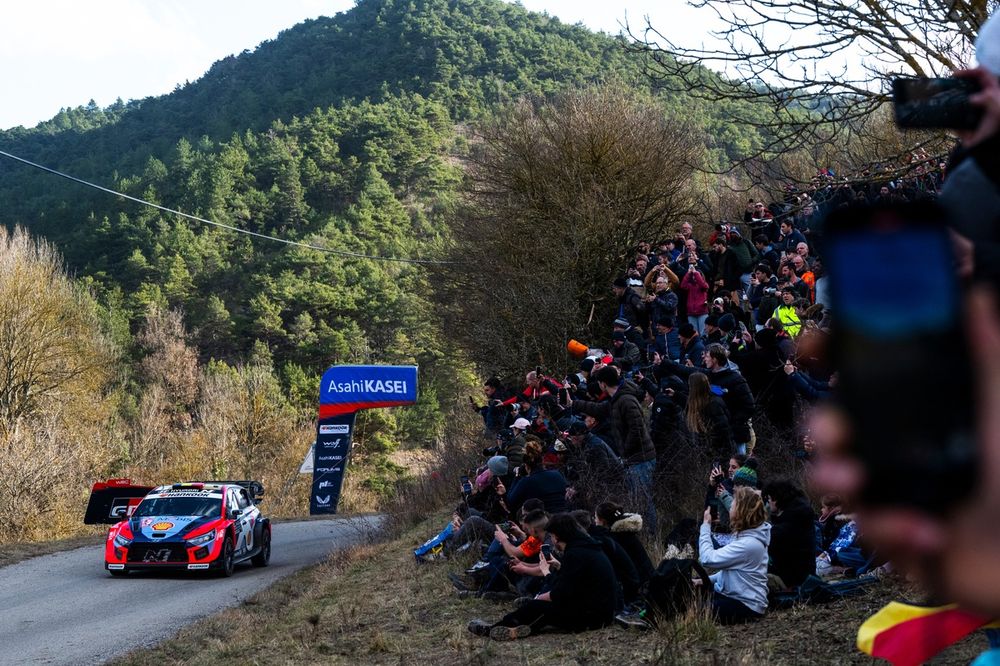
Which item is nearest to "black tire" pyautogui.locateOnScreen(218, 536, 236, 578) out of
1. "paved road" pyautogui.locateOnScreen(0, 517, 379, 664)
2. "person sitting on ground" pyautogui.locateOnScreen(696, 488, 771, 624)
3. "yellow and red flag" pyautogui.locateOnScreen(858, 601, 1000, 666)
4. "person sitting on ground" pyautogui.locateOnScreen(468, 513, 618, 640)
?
"paved road" pyautogui.locateOnScreen(0, 517, 379, 664)

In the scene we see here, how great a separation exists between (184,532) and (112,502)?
4617 mm

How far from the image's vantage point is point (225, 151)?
82188mm

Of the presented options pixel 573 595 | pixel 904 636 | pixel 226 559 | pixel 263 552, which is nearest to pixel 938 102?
pixel 904 636

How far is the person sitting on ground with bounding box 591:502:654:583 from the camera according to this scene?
391 inches

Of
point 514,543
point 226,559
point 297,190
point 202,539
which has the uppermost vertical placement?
point 297,190

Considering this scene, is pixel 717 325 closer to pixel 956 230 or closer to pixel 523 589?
pixel 523 589

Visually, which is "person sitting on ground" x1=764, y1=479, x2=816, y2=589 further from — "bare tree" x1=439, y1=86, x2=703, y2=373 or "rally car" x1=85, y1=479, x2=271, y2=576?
"bare tree" x1=439, y1=86, x2=703, y2=373

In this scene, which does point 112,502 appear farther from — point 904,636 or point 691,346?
point 904,636

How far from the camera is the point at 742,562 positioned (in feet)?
27.2

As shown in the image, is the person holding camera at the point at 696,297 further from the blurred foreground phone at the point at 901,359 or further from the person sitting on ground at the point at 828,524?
the blurred foreground phone at the point at 901,359

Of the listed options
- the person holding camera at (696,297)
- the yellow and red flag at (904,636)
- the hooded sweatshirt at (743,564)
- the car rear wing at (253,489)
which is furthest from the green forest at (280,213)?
the yellow and red flag at (904,636)

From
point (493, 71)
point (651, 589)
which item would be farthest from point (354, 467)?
point (651, 589)

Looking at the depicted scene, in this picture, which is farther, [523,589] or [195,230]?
[195,230]

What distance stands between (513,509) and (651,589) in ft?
12.6
